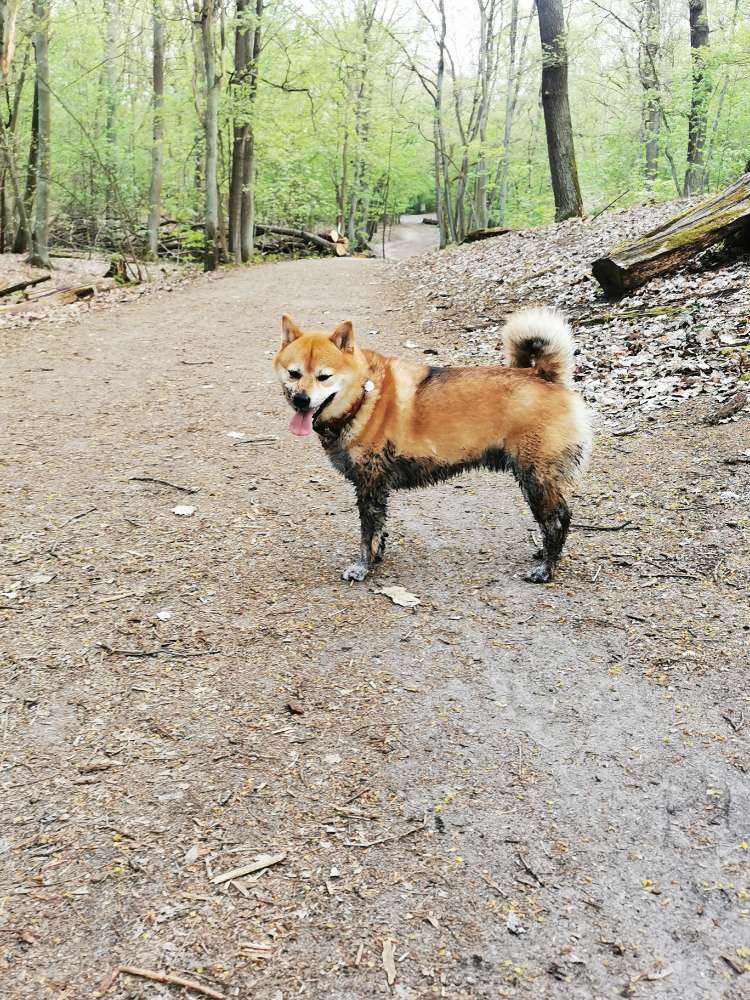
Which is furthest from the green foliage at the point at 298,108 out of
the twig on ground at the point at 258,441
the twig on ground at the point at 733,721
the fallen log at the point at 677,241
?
the twig on ground at the point at 733,721

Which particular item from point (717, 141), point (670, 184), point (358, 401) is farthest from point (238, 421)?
point (717, 141)

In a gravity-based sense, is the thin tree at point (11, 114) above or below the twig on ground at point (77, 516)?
above

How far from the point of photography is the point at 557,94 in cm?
1369

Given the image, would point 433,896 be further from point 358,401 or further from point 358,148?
point 358,148

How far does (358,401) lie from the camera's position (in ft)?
Answer: 12.4

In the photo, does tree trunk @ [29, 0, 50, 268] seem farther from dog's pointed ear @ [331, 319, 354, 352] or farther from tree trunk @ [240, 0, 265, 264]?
dog's pointed ear @ [331, 319, 354, 352]

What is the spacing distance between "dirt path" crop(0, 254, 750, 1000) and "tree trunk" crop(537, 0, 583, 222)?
10.7m

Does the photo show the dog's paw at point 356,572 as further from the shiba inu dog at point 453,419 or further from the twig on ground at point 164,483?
the twig on ground at point 164,483

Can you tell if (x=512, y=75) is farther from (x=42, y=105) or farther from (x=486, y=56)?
(x=42, y=105)

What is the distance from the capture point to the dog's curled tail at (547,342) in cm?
384

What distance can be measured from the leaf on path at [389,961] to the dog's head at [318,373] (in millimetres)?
2293

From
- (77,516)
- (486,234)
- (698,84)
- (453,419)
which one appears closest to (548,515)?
(453,419)

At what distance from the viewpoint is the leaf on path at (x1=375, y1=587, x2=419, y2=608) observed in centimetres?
372

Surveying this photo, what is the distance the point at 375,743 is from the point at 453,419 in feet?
5.93
